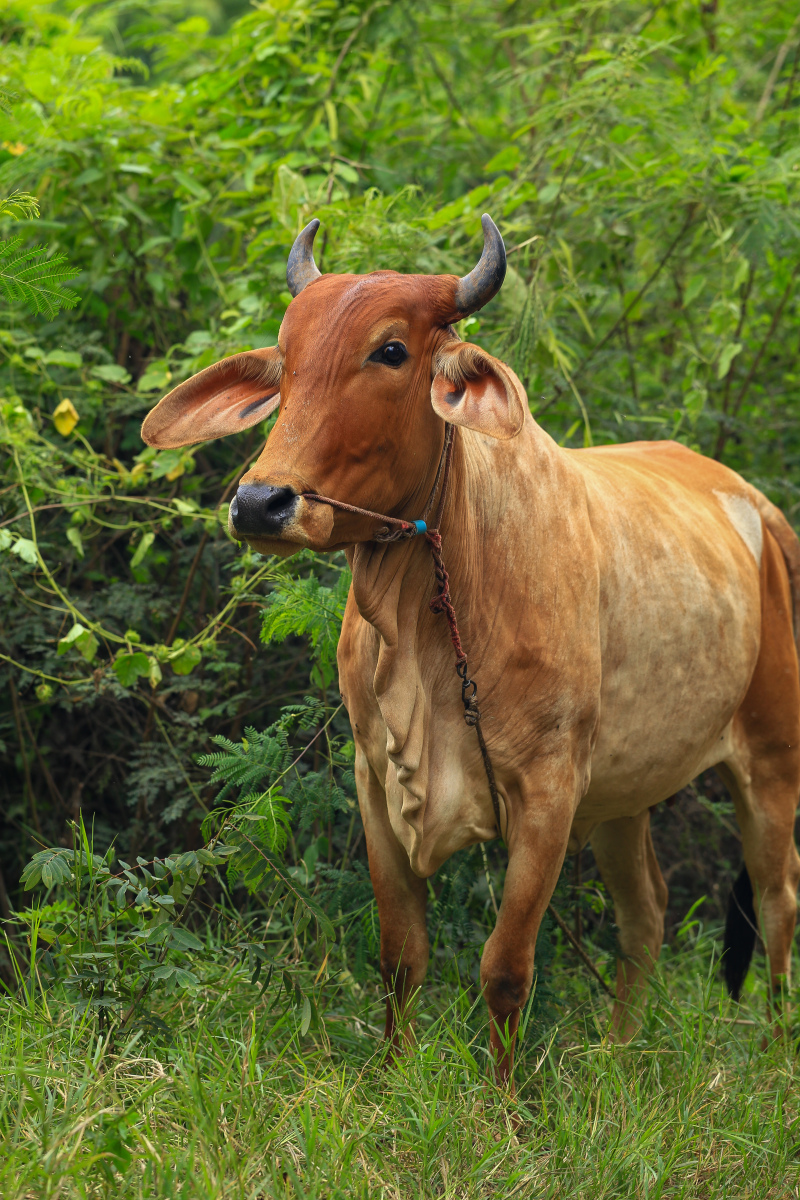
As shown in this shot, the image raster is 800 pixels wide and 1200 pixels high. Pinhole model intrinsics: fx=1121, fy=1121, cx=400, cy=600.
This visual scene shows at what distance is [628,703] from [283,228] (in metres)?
2.19

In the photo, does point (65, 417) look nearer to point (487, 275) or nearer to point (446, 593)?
point (446, 593)

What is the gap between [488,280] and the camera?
8.01ft

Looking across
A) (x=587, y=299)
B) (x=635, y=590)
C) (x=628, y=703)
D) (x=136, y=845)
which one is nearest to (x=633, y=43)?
(x=587, y=299)

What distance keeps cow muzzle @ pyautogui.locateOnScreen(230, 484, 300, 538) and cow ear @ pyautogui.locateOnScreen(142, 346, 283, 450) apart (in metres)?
0.55

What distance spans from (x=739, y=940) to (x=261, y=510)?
2558 mm

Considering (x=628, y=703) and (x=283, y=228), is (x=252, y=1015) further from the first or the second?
(x=283, y=228)

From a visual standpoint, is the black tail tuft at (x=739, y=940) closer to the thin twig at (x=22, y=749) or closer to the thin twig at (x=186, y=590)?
the thin twig at (x=186, y=590)

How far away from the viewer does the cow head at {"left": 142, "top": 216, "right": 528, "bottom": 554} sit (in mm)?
2252

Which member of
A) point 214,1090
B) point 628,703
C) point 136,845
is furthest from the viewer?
point 136,845

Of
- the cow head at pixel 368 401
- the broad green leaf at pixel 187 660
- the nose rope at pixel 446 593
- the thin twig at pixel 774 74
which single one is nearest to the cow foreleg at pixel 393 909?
the nose rope at pixel 446 593

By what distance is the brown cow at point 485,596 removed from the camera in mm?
2375

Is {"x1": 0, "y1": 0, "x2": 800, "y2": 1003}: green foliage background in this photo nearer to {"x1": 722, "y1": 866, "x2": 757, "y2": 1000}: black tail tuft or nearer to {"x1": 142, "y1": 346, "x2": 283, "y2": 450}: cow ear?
{"x1": 722, "y1": 866, "x2": 757, "y2": 1000}: black tail tuft

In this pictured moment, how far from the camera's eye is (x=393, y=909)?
2945mm

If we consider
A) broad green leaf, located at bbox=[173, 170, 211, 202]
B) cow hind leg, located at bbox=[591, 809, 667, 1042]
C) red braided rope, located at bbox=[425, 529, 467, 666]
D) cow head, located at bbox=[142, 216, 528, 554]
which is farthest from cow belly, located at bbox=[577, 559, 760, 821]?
broad green leaf, located at bbox=[173, 170, 211, 202]
